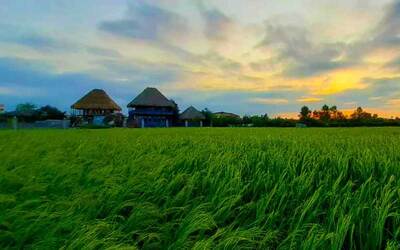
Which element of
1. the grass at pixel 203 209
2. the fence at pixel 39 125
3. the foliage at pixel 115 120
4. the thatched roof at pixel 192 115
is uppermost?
the thatched roof at pixel 192 115

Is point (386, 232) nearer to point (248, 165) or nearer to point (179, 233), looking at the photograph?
point (179, 233)

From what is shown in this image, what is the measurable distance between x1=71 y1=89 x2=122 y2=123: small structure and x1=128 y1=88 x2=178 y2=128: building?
216 inches

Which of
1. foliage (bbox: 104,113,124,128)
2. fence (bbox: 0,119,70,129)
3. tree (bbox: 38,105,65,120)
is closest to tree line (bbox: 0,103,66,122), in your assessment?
tree (bbox: 38,105,65,120)

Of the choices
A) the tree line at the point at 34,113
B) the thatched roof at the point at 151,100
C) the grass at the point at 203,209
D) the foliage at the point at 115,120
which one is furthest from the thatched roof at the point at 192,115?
the grass at the point at 203,209

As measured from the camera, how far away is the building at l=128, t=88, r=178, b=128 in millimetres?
50250

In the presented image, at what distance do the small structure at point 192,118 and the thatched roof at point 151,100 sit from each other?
2.72m

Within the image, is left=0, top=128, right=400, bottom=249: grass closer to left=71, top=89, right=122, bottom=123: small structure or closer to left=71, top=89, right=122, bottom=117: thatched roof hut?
left=71, top=89, right=122, bottom=123: small structure

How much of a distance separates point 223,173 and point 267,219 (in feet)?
4.30

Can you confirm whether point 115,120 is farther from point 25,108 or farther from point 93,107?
point 25,108

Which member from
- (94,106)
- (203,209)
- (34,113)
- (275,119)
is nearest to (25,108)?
(34,113)

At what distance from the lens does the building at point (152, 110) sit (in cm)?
5025

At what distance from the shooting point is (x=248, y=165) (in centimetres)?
368

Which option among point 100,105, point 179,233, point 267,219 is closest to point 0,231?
point 179,233

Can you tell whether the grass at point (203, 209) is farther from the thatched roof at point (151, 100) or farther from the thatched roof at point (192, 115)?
the thatched roof at point (192, 115)
